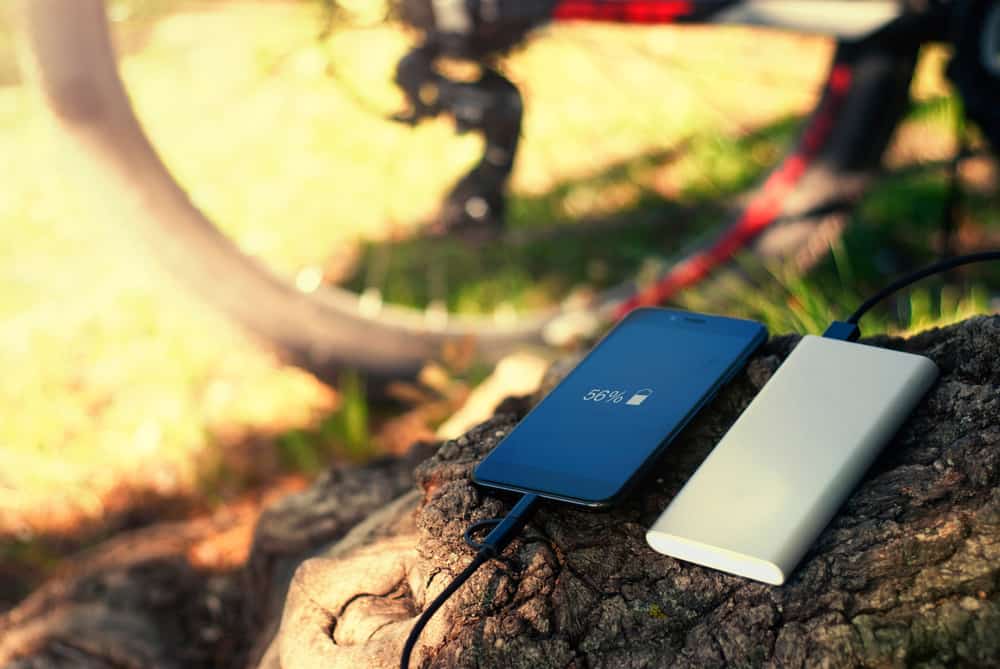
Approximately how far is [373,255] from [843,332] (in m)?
1.88

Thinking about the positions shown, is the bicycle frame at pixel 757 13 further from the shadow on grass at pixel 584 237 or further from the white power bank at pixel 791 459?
the white power bank at pixel 791 459

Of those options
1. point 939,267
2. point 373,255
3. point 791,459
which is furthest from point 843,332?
point 373,255

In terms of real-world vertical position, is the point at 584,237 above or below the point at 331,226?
below

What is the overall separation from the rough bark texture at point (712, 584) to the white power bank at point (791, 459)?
4 centimetres

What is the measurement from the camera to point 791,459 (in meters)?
1.01

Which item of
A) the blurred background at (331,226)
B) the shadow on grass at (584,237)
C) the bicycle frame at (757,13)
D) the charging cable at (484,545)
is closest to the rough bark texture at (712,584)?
the charging cable at (484,545)

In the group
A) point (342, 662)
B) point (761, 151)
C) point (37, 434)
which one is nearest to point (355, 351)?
point (37, 434)

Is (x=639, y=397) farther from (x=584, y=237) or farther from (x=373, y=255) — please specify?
(x=584, y=237)

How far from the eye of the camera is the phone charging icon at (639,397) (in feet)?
3.68

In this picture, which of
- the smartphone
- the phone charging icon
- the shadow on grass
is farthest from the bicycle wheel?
the phone charging icon

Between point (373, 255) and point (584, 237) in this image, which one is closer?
point (373, 255)

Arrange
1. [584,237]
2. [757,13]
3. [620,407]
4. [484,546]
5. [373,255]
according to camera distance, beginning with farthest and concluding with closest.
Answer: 1. [584,237]
2. [373,255]
3. [757,13]
4. [620,407]
5. [484,546]

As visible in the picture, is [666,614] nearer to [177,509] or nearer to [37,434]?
[177,509]

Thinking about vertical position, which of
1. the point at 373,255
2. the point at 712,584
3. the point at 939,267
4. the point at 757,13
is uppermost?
the point at 939,267
